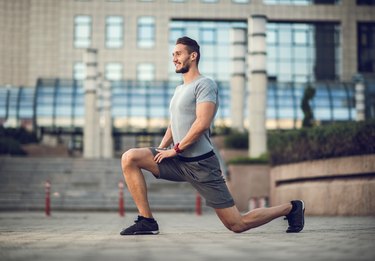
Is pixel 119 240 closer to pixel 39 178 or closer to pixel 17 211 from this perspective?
pixel 17 211

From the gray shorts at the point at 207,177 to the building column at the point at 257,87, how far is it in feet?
63.6

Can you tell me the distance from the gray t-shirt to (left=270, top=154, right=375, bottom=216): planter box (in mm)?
7780

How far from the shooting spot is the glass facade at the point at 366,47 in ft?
222

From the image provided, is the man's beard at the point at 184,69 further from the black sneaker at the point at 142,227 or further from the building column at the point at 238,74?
the building column at the point at 238,74

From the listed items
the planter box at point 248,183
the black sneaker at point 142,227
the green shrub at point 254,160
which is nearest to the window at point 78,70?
the planter box at point 248,183

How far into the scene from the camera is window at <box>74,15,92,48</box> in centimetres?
6575

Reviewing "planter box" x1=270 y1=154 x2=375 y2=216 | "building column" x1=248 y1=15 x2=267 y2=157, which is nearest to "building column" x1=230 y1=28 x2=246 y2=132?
"building column" x1=248 y1=15 x2=267 y2=157

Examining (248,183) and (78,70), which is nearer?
(248,183)

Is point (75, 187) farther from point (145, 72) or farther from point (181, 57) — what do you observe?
point (145, 72)

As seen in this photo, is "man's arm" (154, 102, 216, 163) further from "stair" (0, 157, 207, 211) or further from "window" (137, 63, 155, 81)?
"window" (137, 63, 155, 81)

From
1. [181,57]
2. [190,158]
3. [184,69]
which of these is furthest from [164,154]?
[181,57]

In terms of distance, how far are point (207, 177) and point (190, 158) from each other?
0.25 m

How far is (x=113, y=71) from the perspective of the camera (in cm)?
6625

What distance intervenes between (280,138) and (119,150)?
4178 cm
